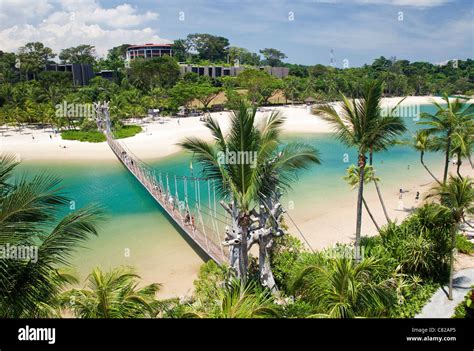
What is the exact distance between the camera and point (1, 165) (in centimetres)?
308

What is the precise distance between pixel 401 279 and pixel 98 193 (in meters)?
14.2

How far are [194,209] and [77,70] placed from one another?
4108 centimetres

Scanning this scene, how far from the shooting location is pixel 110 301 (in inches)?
149

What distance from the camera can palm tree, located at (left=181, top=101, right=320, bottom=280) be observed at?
466 cm

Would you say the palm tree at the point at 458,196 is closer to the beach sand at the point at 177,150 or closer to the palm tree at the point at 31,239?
the beach sand at the point at 177,150

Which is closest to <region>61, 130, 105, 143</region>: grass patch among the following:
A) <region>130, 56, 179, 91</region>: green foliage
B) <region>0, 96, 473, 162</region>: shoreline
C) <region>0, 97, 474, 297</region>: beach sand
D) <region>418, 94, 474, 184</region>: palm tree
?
<region>0, 96, 473, 162</region>: shoreline

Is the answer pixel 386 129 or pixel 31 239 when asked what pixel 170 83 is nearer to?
pixel 386 129

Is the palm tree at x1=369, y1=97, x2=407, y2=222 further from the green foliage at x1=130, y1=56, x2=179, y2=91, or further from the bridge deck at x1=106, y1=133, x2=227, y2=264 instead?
the green foliage at x1=130, y1=56, x2=179, y2=91

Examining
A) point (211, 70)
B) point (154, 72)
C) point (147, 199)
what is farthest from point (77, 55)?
point (147, 199)

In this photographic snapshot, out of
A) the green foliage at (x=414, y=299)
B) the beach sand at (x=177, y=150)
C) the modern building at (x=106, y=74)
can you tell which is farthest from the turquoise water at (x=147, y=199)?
the modern building at (x=106, y=74)

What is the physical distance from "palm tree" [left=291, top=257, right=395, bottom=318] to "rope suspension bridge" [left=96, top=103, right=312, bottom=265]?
1894mm

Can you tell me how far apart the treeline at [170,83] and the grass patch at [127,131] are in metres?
2.08
